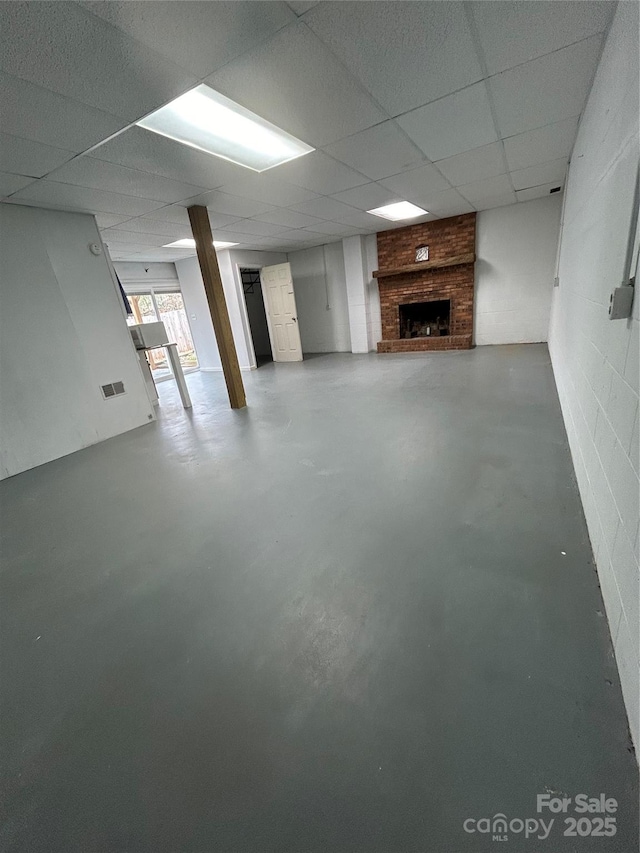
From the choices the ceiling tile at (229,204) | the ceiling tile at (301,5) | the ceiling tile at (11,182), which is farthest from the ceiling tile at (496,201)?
the ceiling tile at (11,182)

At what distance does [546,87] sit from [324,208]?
9.75 feet

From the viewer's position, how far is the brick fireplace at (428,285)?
6586 mm

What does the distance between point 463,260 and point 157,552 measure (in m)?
6.90

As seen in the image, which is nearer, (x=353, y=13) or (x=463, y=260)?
(x=353, y=13)

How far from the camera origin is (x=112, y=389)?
4316 millimetres

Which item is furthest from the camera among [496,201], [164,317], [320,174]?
[164,317]

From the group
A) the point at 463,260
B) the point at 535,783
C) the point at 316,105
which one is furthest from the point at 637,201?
the point at 463,260

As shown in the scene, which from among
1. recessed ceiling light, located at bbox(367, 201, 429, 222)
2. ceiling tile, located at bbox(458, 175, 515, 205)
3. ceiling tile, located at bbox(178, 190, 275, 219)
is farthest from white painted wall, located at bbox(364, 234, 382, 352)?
ceiling tile, located at bbox(178, 190, 275, 219)

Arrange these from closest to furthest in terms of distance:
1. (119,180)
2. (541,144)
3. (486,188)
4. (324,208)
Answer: (119,180) → (541,144) → (486,188) → (324,208)

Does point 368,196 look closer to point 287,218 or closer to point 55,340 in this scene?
point 287,218

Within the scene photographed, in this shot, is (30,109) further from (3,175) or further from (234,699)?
(234,699)

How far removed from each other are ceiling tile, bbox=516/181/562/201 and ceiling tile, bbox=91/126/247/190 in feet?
14.4

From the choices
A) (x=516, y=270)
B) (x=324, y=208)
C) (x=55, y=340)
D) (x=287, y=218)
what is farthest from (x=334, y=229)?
(x=55, y=340)

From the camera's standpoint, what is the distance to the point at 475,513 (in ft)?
6.56
